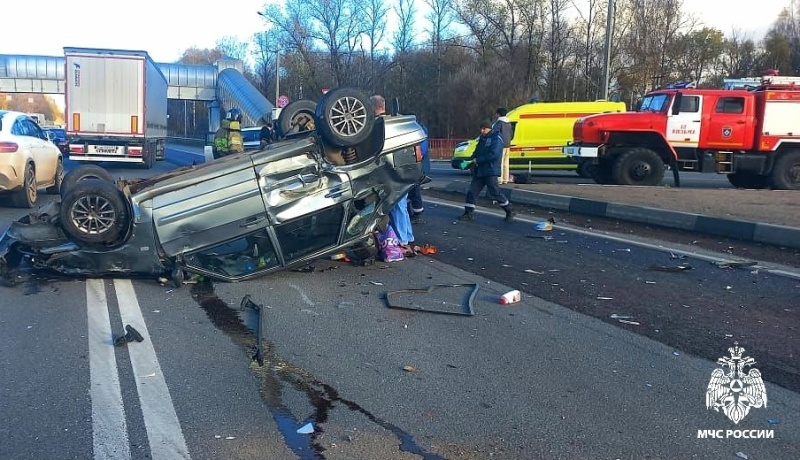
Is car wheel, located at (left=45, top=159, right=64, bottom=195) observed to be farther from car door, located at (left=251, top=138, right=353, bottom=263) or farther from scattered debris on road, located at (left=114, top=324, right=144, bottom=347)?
scattered debris on road, located at (left=114, top=324, right=144, bottom=347)

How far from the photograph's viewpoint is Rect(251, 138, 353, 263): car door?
22.4ft

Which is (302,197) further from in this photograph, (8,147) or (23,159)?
(23,159)

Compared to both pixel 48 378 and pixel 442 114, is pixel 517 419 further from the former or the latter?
pixel 442 114

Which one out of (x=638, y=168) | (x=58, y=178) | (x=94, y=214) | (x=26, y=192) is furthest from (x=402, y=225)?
(x=638, y=168)

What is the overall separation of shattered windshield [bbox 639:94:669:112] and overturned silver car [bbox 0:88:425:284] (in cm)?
1194

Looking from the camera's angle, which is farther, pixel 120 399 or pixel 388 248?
pixel 388 248

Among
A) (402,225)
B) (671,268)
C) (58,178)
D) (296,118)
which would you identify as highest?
(296,118)

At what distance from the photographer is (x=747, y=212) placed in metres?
11.7

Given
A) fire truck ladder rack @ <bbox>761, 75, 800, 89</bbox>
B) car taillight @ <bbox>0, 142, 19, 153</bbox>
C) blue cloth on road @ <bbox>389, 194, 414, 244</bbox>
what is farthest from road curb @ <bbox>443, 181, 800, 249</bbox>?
car taillight @ <bbox>0, 142, 19, 153</bbox>

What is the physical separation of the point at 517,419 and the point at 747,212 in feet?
30.4

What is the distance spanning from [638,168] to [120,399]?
14.8 meters

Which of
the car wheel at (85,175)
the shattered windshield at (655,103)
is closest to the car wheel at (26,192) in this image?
the car wheel at (85,175)

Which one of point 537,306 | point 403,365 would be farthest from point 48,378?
point 537,306

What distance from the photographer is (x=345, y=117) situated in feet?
23.6
